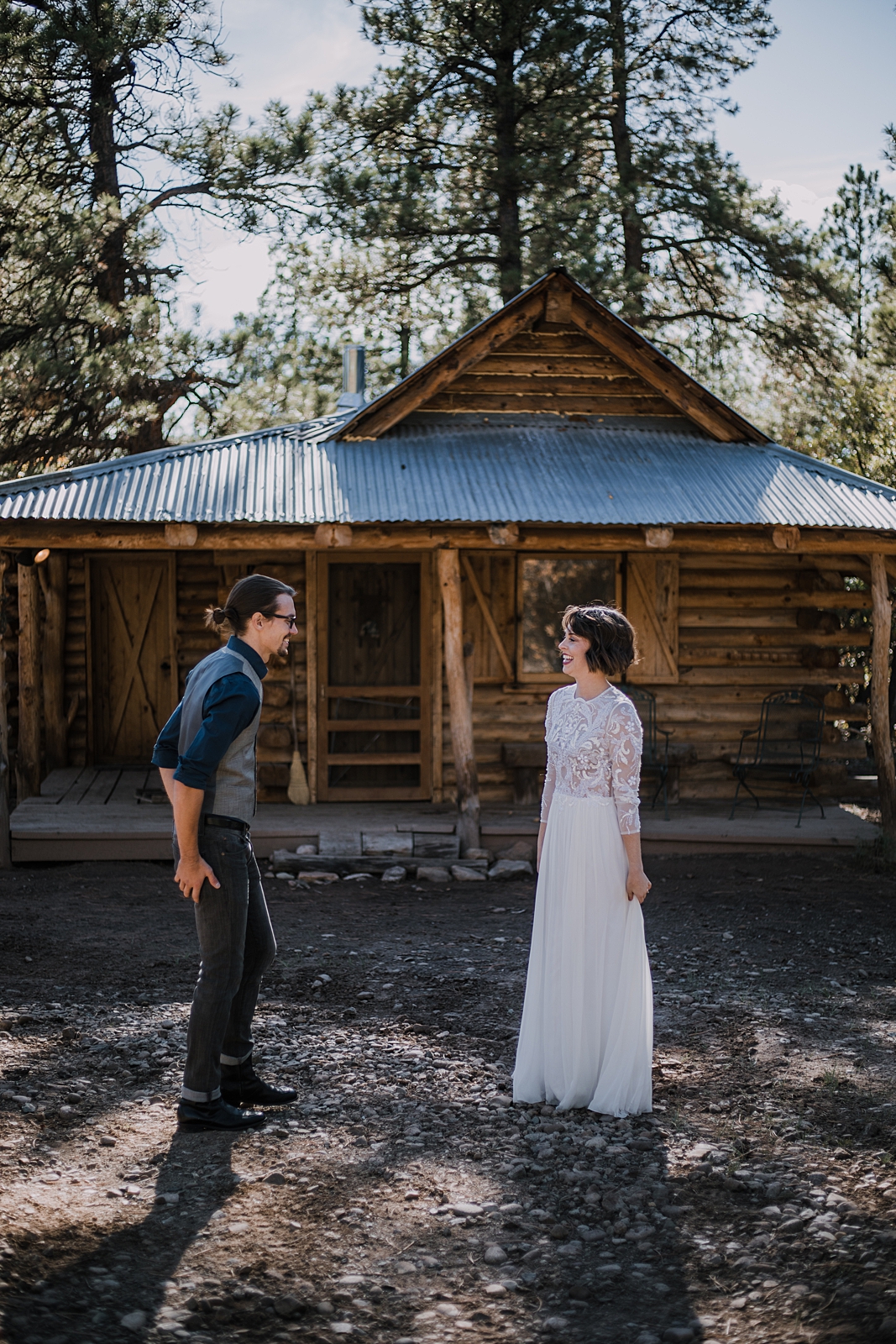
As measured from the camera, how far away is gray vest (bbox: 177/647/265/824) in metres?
4.38

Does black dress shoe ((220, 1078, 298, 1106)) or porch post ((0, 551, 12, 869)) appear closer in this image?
black dress shoe ((220, 1078, 298, 1106))

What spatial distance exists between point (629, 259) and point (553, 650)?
10.6 metres

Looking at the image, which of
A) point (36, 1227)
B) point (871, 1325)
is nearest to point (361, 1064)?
point (36, 1227)

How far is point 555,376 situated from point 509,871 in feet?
17.1

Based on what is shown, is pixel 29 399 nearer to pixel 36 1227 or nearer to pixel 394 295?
pixel 394 295

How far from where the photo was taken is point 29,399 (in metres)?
16.5

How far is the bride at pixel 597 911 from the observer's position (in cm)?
484

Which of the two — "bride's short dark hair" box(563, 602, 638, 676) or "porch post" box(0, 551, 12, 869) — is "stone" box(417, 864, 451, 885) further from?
"bride's short dark hair" box(563, 602, 638, 676)

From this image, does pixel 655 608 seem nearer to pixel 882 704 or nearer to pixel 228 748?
pixel 882 704

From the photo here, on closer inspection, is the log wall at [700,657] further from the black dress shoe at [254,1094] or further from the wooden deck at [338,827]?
the black dress shoe at [254,1094]

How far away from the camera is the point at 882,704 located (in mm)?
10805

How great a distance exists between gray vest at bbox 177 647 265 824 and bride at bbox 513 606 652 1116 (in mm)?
1300

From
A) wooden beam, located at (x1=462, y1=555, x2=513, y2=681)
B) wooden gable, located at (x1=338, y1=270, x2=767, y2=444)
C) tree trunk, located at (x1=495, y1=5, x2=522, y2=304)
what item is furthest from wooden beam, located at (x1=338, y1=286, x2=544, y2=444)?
tree trunk, located at (x1=495, y1=5, x2=522, y2=304)

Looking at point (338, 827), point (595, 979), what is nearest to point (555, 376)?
point (338, 827)
